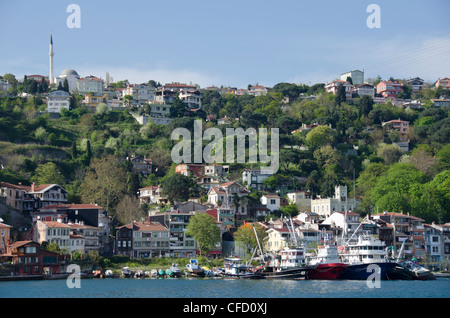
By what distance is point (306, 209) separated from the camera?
9106 cm

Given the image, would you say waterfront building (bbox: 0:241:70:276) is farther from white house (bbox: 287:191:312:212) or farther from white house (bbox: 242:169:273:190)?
white house (bbox: 287:191:312:212)

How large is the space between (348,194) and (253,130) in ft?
77.1

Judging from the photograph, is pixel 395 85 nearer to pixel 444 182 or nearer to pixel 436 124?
pixel 436 124

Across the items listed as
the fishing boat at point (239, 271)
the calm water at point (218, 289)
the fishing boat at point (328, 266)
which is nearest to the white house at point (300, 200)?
the fishing boat at point (239, 271)

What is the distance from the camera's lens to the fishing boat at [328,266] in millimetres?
62156

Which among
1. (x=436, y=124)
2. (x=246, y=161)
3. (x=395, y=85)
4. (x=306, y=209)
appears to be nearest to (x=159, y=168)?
(x=246, y=161)

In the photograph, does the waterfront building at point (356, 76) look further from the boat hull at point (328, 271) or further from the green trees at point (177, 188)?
the boat hull at point (328, 271)

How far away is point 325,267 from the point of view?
62.4m

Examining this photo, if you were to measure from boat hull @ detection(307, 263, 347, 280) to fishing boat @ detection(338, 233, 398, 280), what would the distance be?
21.5 inches

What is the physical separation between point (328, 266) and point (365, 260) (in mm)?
4100

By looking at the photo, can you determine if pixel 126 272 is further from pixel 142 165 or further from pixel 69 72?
pixel 69 72

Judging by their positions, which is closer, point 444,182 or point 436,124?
point 444,182

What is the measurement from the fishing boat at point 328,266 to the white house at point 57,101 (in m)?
69.5

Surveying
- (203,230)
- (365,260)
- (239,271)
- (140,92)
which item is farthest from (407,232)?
(140,92)
